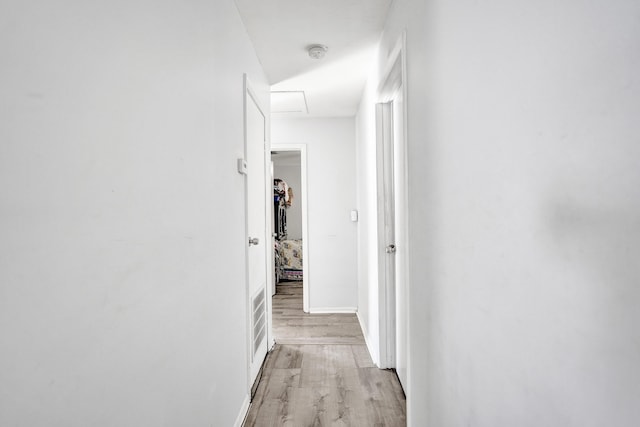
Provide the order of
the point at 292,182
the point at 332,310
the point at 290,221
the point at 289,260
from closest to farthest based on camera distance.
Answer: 1. the point at 332,310
2. the point at 289,260
3. the point at 292,182
4. the point at 290,221

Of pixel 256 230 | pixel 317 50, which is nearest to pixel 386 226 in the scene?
pixel 256 230

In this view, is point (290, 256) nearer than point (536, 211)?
No

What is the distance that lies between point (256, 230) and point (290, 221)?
222 inches

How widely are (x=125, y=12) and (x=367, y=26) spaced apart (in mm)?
1793

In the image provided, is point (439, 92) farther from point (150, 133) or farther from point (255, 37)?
point (255, 37)

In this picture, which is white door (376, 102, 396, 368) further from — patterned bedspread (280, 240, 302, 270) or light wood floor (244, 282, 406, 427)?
patterned bedspread (280, 240, 302, 270)

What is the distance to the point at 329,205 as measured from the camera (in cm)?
462

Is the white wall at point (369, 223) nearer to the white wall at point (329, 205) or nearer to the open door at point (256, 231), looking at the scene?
the white wall at point (329, 205)

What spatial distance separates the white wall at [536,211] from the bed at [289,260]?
17.3 ft

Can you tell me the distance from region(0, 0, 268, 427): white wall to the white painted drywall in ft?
21.2

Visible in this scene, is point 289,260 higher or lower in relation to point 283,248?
lower

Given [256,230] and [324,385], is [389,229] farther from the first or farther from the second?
[324,385]

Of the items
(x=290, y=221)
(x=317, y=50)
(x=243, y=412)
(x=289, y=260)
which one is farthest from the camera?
(x=290, y=221)

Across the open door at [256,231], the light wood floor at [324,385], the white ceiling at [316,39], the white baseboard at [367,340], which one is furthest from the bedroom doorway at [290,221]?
the white ceiling at [316,39]
